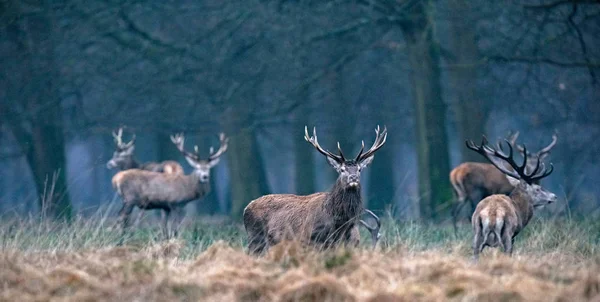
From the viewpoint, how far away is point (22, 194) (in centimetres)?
3444

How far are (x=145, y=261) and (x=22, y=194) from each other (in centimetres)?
2752

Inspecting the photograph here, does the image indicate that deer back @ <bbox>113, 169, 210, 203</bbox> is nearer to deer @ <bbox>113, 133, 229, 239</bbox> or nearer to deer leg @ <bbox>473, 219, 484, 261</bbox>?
deer @ <bbox>113, 133, 229, 239</bbox>

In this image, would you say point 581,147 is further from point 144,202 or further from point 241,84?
point 144,202

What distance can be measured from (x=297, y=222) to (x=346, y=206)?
646mm

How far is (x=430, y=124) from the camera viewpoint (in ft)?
59.5

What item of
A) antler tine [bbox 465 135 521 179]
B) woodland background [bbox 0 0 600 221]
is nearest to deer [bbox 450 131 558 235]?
woodland background [bbox 0 0 600 221]

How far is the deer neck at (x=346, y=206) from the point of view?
9.93 meters

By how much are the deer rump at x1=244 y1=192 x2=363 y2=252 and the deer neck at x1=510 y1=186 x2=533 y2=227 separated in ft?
7.92

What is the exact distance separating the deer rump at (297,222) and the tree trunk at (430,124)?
7419mm

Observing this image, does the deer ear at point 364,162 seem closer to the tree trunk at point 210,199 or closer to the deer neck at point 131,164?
the deer neck at point 131,164

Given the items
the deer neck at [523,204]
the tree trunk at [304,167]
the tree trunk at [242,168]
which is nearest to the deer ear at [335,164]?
the deer neck at [523,204]

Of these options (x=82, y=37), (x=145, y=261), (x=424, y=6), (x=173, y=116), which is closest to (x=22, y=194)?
(x=173, y=116)

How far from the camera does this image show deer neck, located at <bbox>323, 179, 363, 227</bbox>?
993 centimetres

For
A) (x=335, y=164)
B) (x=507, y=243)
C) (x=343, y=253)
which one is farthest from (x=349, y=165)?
A: (x=343, y=253)
